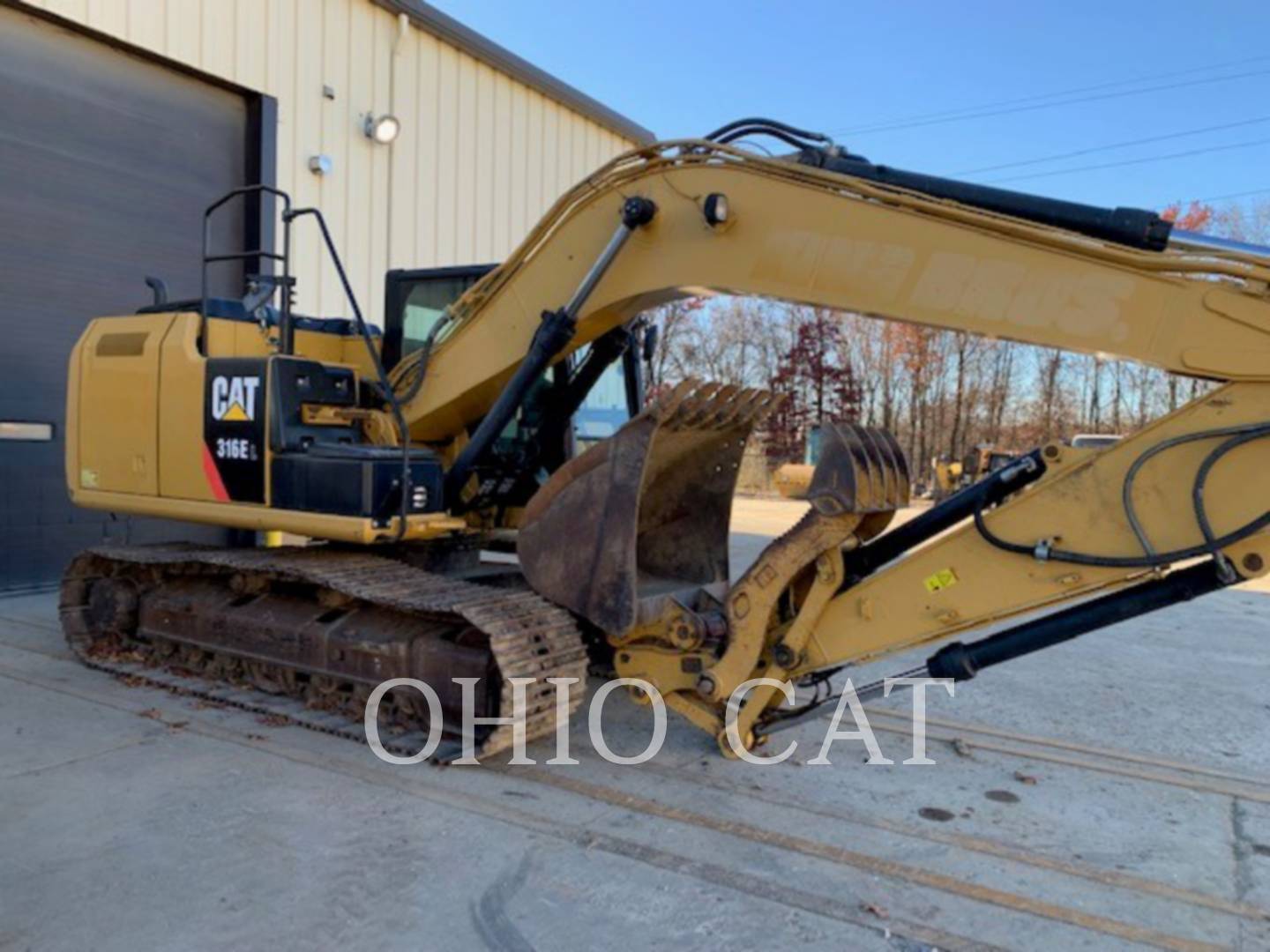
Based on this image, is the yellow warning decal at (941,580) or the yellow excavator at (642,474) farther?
the yellow warning decal at (941,580)

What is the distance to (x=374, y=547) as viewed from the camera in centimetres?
601

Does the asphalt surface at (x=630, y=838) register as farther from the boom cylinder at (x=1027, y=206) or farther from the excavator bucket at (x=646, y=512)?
the boom cylinder at (x=1027, y=206)

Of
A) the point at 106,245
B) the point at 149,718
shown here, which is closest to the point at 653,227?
the point at 149,718

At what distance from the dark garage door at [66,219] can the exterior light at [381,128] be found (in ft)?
5.75

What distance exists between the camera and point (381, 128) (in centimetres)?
1123

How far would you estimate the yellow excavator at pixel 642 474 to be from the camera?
3566mm

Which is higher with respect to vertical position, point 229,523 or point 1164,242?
point 1164,242

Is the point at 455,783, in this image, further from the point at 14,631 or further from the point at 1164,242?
the point at 14,631

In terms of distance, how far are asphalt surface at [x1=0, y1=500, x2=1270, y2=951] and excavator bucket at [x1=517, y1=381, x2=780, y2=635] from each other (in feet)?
2.57

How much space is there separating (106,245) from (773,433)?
26.7 meters

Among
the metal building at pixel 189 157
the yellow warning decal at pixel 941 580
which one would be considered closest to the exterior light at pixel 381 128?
the metal building at pixel 189 157

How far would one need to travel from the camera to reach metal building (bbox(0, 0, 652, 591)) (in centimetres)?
878

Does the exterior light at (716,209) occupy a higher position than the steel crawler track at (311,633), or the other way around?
the exterior light at (716,209)

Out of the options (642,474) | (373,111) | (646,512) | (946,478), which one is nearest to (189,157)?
(373,111)
